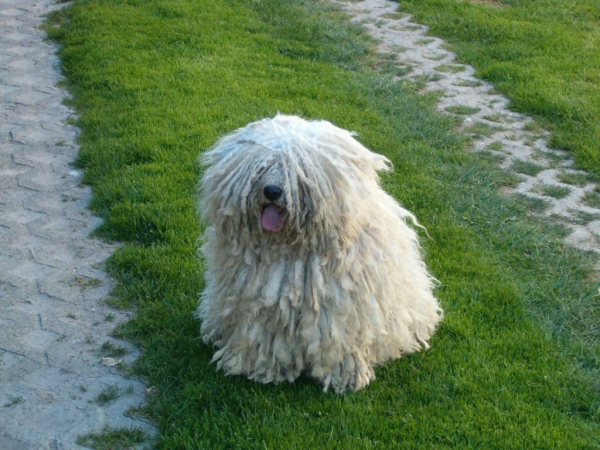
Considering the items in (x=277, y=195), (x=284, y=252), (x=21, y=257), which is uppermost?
(x=277, y=195)

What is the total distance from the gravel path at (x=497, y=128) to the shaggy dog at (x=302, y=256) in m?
2.27

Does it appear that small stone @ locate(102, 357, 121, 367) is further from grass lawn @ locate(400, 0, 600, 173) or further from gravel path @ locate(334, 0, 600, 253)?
grass lawn @ locate(400, 0, 600, 173)

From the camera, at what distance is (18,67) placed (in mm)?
8859

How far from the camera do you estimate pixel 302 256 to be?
3980 millimetres

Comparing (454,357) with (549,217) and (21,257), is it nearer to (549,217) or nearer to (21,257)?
(549,217)

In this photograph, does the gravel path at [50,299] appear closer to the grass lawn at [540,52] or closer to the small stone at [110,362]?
the small stone at [110,362]

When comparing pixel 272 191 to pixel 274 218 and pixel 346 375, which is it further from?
pixel 346 375

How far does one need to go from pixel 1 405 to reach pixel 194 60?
17.4ft

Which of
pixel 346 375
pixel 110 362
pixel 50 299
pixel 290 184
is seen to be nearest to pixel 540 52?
pixel 346 375

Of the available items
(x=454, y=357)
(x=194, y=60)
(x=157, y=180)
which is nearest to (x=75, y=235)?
(x=157, y=180)

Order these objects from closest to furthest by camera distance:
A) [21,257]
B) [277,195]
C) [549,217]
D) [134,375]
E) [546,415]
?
1. [277,195]
2. [546,415]
3. [134,375]
4. [21,257]
5. [549,217]

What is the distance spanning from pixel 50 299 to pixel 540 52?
20.6ft

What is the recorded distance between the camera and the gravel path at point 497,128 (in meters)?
6.23

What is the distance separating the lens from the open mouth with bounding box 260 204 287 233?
3.82 m
